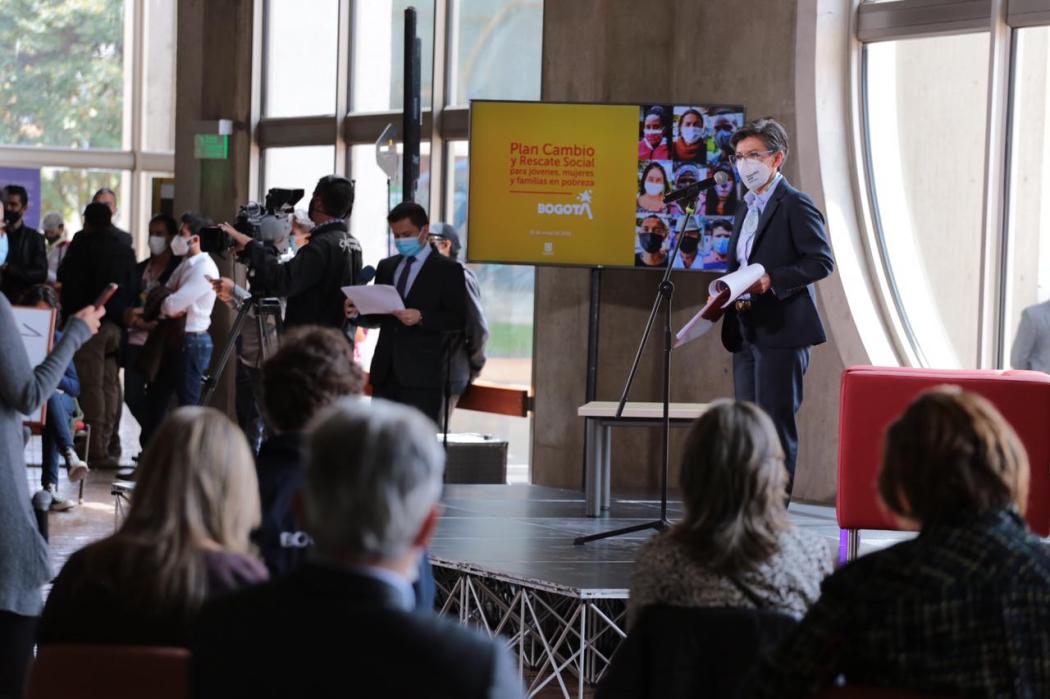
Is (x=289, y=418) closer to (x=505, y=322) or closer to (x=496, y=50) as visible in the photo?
(x=505, y=322)

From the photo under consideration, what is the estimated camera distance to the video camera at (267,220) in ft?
22.2

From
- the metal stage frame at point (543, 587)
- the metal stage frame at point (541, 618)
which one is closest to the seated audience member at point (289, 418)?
the metal stage frame at point (543, 587)

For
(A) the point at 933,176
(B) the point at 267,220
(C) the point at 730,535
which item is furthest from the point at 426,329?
(C) the point at 730,535

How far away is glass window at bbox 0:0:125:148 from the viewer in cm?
1666

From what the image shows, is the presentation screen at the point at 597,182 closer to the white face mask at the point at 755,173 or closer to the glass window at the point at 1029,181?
the glass window at the point at 1029,181

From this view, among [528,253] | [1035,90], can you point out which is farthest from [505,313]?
[1035,90]

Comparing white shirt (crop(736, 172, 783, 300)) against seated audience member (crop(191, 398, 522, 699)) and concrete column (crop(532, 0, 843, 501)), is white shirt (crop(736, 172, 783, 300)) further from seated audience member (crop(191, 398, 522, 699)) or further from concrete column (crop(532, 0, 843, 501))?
seated audience member (crop(191, 398, 522, 699))

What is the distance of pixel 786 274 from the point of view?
17.7ft

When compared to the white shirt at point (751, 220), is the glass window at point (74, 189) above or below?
above

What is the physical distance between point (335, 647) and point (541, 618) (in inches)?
133

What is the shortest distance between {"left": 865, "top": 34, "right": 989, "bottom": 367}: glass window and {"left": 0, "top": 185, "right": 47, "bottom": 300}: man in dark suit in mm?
5493

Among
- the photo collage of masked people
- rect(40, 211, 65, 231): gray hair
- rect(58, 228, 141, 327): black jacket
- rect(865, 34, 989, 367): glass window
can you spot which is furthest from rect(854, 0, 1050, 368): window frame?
rect(40, 211, 65, 231): gray hair

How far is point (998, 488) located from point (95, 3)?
1583 cm

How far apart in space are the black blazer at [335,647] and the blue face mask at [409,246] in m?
4.95
